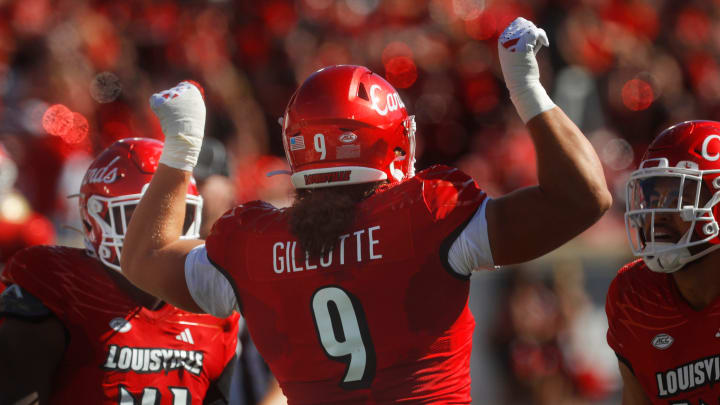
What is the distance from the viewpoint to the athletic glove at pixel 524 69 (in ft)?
6.69

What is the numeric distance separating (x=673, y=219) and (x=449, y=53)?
599 centimetres

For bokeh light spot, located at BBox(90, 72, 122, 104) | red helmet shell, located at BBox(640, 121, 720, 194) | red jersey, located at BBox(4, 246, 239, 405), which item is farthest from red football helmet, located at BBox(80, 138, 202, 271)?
bokeh light spot, located at BBox(90, 72, 122, 104)

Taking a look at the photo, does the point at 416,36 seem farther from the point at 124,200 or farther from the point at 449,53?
the point at 124,200

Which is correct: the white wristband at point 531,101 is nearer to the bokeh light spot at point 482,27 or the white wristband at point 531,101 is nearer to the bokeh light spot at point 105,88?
the bokeh light spot at point 105,88

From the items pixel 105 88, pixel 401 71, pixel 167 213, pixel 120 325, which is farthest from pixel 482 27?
pixel 167 213

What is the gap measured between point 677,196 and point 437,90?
5748 mm

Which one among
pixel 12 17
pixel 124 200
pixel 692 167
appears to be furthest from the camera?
pixel 12 17

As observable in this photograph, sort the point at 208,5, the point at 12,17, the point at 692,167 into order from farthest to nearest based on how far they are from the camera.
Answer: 1. the point at 208,5
2. the point at 12,17
3. the point at 692,167

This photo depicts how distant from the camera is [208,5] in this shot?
28.9ft

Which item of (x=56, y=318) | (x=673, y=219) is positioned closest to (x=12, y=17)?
(x=56, y=318)

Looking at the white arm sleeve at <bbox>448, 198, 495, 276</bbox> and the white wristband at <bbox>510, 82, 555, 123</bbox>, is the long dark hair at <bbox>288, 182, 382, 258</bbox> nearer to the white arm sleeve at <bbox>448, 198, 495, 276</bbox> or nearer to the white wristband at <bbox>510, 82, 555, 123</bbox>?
the white arm sleeve at <bbox>448, 198, 495, 276</bbox>

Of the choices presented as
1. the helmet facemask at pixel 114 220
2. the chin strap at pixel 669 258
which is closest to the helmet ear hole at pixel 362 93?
→ the helmet facemask at pixel 114 220

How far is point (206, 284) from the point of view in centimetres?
229

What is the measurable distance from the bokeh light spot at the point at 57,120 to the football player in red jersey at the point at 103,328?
400 centimetres
